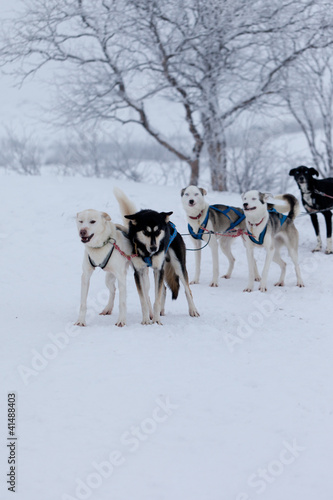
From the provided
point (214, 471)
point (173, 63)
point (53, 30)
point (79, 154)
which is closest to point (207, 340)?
point (214, 471)

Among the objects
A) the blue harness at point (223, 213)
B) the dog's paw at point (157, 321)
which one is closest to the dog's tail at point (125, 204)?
the dog's paw at point (157, 321)

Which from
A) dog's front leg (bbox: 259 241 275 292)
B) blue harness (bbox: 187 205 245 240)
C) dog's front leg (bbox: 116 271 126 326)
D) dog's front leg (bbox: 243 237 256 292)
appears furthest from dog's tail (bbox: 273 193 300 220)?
dog's front leg (bbox: 116 271 126 326)

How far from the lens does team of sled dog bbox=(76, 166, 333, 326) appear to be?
4.98 m

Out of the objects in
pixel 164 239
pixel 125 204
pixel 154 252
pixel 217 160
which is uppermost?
pixel 217 160

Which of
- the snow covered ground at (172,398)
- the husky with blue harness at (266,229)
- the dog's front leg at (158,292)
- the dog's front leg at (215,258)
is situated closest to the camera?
the snow covered ground at (172,398)

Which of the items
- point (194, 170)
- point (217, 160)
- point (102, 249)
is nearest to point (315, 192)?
point (217, 160)

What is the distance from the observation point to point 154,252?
5.04 metres

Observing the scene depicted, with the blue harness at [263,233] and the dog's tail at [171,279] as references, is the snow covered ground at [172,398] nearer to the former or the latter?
the dog's tail at [171,279]

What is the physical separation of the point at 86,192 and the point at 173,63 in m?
4.10

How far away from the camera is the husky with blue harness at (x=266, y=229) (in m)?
7.09

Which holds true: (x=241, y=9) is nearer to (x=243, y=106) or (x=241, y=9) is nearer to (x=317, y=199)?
(x=243, y=106)

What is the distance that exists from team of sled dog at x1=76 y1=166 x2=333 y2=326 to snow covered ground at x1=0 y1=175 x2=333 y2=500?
34 cm

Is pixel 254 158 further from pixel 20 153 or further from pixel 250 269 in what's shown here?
pixel 250 269

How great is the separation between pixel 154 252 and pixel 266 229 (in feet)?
8.55
